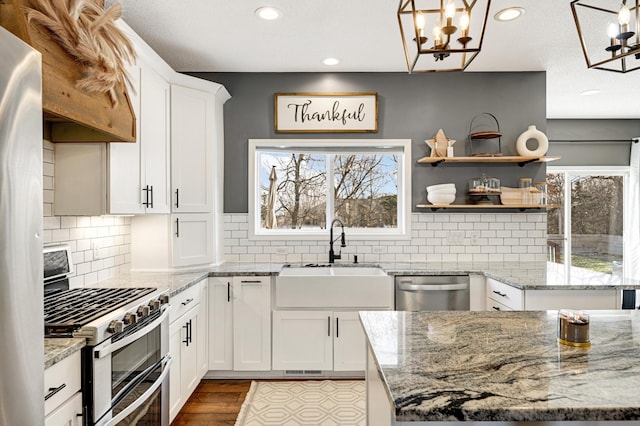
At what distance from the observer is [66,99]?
159cm

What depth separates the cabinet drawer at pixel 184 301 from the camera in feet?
8.16

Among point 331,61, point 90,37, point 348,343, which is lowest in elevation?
point 348,343

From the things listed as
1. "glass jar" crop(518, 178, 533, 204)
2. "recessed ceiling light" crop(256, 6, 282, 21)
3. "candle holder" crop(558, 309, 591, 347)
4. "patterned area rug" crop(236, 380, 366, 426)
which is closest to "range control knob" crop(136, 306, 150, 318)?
"patterned area rug" crop(236, 380, 366, 426)

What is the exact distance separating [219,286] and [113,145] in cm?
A: 137

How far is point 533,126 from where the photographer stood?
3.59m

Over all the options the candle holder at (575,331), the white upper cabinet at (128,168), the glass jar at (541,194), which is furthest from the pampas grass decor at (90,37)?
the glass jar at (541,194)

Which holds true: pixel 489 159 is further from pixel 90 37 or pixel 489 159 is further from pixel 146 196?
pixel 90 37

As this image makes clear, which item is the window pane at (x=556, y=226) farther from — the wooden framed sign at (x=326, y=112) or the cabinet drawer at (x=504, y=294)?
the wooden framed sign at (x=326, y=112)

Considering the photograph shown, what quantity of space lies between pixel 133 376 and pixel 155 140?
1.65 metres

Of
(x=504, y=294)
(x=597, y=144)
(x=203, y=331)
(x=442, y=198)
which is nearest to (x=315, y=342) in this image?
(x=203, y=331)

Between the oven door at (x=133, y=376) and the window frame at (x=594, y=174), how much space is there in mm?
5418

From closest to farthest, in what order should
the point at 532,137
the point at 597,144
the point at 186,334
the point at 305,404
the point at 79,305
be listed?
the point at 79,305 → the point at 186,334 → the point at 305,404 → the point at 532,137 → the point at 597,144

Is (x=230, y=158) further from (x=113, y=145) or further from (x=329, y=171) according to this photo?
(x=113, y=145)

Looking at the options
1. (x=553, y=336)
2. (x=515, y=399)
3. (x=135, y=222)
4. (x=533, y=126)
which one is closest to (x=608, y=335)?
(x=553, y=336)
